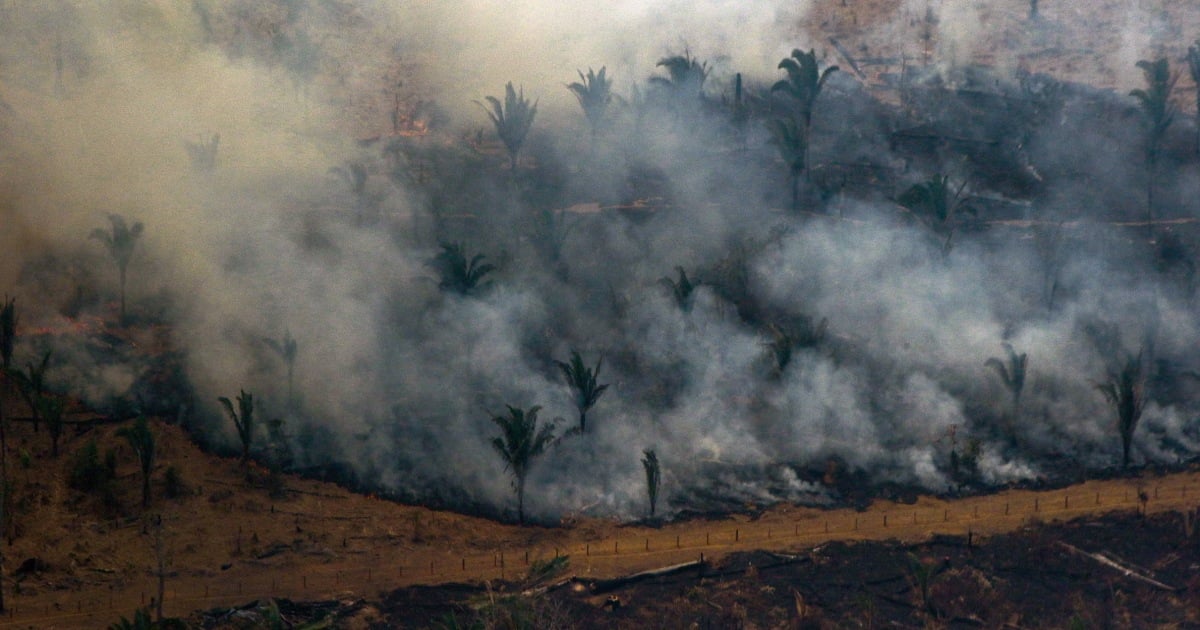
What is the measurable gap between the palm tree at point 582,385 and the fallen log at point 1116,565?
11.1 metres

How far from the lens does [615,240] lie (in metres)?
39.5

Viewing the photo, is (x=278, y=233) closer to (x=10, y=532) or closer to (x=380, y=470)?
(x=380, y=470)

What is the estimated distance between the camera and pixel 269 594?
2636 centimetres

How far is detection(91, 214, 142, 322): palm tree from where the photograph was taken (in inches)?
1378

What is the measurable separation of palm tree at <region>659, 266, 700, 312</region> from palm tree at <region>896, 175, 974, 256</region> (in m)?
7.15

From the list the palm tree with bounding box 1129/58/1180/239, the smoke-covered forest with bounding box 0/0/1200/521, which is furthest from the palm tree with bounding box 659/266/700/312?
the palm tree with bounding box 1129/58/1180/239

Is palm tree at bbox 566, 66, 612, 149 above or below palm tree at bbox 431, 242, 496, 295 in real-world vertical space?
above

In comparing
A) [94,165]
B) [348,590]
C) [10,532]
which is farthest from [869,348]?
[94,165]

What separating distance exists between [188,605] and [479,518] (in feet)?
22.0

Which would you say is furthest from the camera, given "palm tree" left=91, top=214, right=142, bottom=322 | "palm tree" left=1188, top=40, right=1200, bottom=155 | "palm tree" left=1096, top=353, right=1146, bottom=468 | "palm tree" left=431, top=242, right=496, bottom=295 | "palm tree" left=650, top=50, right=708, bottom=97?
"palm tree" left=650, top=50, right=708, bottom=97

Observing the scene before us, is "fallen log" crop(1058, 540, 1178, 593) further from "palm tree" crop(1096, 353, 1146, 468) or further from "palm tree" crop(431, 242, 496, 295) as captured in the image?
"palm tree" crop(431, 242, 496, 295)

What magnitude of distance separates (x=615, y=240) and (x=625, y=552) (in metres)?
13.4

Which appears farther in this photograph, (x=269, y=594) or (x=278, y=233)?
(x=278, y=233)

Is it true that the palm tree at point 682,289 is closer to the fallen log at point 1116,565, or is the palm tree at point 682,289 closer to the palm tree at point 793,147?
the palm tree at point 793,147
